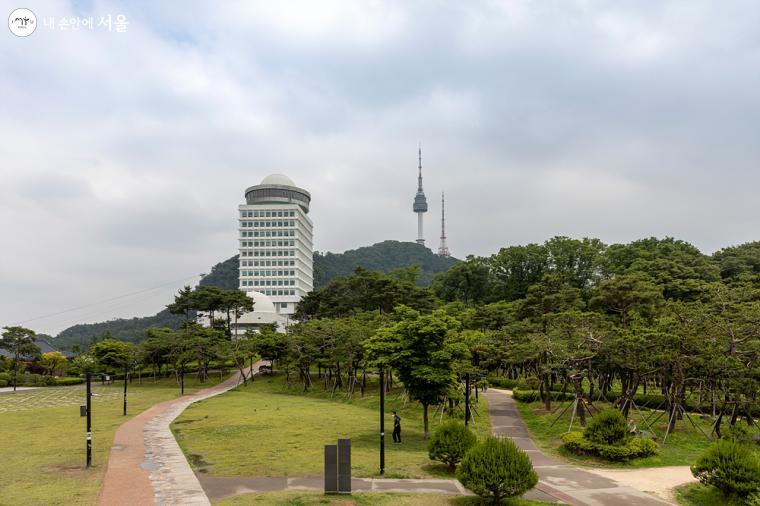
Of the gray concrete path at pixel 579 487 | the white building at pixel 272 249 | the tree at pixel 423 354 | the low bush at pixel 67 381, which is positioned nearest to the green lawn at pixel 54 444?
the tree at pixel 423 354

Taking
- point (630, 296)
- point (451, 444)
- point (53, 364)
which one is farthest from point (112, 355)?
point (630, 296)

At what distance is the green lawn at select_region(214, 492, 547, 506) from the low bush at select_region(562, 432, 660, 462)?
7928mm

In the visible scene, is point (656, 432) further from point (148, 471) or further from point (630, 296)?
point (148, 471)

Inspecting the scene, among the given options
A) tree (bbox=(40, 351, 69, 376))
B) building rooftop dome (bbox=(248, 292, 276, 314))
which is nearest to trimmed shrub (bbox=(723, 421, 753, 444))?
tree (bbox=(40, 351, 69, 376))

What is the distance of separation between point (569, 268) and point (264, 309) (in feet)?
243

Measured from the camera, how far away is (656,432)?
27.8 m

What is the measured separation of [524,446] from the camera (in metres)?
26.1

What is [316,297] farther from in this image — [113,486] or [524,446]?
[113,486]

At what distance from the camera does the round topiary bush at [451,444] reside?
19.0m

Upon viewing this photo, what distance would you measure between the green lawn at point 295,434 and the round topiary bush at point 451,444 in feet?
2.24

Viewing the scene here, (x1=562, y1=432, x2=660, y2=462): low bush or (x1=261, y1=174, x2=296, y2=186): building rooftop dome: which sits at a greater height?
(x1=261, y1=174, x2=296, y2=186): building rooftop dome

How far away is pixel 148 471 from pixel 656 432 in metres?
24.9

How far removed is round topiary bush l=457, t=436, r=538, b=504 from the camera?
14664 millimetres

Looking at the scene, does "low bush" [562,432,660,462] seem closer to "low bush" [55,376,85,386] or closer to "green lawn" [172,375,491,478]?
"green lawn" [172,375,491,478]
